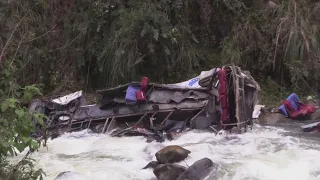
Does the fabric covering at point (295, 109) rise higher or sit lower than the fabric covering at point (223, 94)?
lower

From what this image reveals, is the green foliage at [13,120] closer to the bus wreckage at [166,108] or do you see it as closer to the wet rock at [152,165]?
the wet rock at [152,165]

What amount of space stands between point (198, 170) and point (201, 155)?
1.01 m

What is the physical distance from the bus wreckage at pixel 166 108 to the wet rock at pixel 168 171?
2.06 metres

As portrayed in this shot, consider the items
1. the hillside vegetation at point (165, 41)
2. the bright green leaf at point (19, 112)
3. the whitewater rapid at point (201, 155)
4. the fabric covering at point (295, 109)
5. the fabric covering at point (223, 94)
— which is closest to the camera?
the bright green leaf at point (19, 112)

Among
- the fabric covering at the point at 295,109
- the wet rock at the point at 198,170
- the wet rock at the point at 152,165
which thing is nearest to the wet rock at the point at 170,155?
the wet rock at the point at 152,165

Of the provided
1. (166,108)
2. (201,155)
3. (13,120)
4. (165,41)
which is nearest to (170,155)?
(201,155)

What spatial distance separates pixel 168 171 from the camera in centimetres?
648

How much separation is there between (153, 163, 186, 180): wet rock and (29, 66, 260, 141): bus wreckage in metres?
2.06

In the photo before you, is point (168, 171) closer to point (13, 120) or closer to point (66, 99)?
point (13, 120)

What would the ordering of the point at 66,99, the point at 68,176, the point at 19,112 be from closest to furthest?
the point at 19,112, the point at 68,176, the point at 66,99

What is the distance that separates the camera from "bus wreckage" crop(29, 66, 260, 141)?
8.96 meters

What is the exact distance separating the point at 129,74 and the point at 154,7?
6.60 feet

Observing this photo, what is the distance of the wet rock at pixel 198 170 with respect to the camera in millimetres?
6348

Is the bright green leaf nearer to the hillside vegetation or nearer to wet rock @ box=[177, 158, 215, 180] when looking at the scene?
wet rock @ box=[177, 158, 215, 180]
